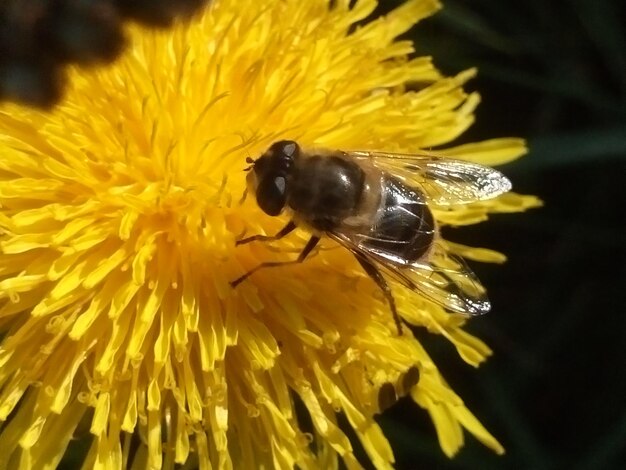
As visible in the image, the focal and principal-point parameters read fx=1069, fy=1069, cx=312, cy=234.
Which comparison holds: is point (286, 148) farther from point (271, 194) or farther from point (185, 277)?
point (185, 277)

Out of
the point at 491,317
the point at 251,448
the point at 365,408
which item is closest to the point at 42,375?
the point at 251,448

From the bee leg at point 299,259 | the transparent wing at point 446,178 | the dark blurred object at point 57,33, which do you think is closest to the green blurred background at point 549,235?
the transparent wing at point 446,178

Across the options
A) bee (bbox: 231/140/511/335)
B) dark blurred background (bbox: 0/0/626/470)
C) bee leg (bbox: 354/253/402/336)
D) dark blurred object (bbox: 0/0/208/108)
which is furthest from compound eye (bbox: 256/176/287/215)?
dark blurred background (bbox: 0/0/626/470)

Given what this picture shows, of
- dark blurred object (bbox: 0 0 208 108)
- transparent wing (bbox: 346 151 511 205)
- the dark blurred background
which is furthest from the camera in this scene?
the dark blurred background

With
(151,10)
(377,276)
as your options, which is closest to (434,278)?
(377,276)

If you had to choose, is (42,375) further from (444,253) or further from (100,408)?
(444,253)

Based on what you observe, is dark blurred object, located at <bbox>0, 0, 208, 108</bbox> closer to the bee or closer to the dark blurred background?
the bee
